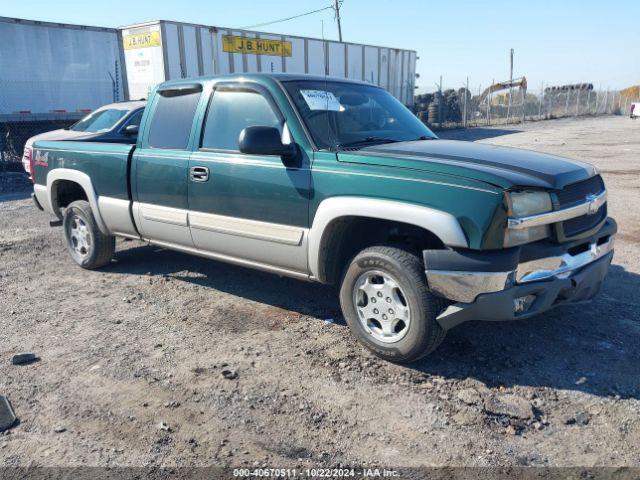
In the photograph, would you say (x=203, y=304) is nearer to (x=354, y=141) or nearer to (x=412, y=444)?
(x=354, y=141)

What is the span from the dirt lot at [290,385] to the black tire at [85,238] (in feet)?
1.88

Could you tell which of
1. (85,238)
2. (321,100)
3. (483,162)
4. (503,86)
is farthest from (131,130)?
(503,86)

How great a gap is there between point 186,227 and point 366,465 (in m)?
2.73

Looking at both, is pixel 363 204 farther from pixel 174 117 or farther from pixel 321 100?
pixel 174 117

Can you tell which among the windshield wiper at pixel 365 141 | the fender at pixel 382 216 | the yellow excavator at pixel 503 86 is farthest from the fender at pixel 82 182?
the yellow excavator at pixel 503 86

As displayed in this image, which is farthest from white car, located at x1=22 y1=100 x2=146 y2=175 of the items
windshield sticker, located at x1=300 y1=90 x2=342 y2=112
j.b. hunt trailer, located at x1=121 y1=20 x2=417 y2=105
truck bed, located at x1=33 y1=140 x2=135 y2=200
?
windshield sticker, located at x1=300 y1=90 x2=342 y2=112

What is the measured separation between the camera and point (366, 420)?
317cm

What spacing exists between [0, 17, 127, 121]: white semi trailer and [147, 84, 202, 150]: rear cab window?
11350 millimetres

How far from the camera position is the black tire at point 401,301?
3.50 meters

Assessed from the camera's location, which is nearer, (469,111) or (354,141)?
(354,141)

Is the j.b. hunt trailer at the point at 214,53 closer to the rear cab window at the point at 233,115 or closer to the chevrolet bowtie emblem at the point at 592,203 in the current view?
the rear cab window at the point at 233,115

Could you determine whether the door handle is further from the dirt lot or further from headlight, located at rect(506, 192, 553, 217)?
headlight, located at rect(506, 192, 553, 217)

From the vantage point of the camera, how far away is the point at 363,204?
3.61 meters

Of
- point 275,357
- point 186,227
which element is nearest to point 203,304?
point 186,227
